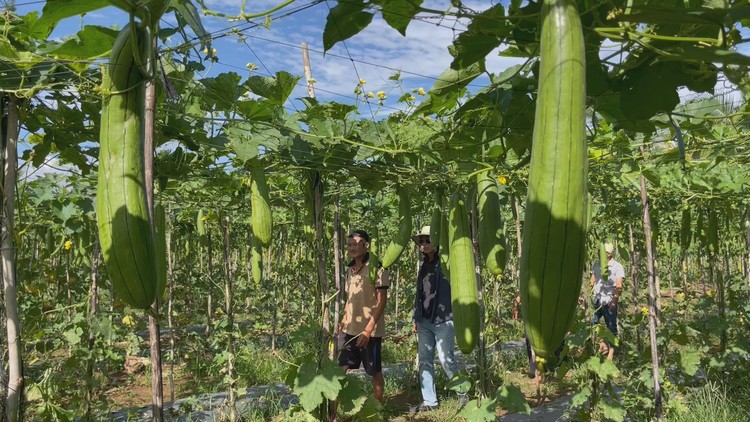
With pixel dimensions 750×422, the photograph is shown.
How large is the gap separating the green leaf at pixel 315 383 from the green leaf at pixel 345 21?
110 inches

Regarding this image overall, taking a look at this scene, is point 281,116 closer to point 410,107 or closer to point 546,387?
point 410,107

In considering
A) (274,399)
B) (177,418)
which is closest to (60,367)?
(177,418)

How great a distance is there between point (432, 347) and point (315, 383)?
2099 mm

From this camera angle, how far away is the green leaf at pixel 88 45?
6.31ft

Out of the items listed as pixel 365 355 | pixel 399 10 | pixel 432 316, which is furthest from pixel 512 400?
pixel 399 10

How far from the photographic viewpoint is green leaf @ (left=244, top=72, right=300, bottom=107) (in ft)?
9.14

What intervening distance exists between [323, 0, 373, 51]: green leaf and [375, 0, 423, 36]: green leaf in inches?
2.2

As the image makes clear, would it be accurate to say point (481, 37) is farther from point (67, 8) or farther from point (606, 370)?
point (606, 370)

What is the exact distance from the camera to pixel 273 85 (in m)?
2.85

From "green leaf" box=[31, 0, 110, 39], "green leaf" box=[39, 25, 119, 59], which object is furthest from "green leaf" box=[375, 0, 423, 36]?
"green leaf" box=[39, 25, 119, 59]

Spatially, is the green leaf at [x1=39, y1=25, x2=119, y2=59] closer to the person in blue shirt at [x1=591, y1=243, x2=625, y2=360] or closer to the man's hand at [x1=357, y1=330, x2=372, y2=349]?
the man's hand at [x1=357, y1=330, x2=372, y2=349]

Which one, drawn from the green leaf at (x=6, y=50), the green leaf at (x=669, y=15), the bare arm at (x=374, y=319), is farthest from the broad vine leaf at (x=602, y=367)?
the green leaf at (x=6, y=50)

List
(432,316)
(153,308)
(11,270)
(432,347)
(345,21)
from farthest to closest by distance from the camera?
(432,347)
(432,316)
(11,270)
(153,308)
(345,21)

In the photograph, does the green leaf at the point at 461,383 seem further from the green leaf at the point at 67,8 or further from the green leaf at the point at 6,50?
the green leaf at the point at 67,8
